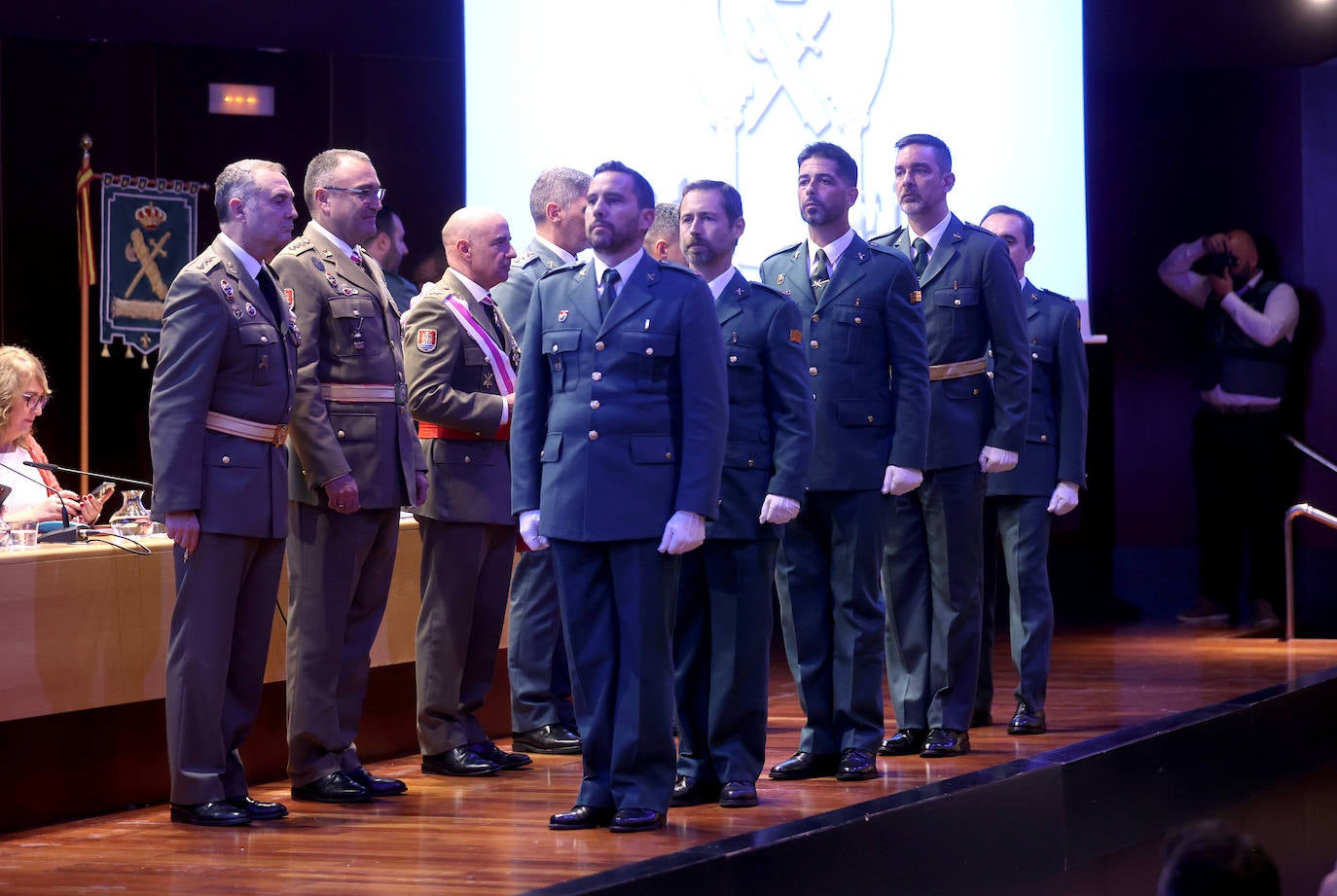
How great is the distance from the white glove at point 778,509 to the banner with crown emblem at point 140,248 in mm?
4214

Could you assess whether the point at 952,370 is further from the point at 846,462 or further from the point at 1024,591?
the point at 1024,591

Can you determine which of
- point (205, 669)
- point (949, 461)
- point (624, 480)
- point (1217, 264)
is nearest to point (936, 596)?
point (949, 461)

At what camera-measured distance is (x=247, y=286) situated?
4.06 metres

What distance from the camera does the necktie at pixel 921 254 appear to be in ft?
16.1

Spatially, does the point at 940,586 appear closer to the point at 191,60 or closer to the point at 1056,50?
the point at 1056,50

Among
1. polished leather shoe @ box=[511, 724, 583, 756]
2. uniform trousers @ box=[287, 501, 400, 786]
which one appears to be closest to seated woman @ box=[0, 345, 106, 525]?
uniform trousers @ box=[287, 501, 400, 786]

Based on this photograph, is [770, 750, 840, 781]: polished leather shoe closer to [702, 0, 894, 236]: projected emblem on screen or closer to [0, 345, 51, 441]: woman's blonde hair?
[0, 345, 51, 441]: woman's blonde hair

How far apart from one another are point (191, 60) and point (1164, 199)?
191 inches

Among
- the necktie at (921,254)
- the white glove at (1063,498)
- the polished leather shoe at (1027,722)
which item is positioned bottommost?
the polished leather shoe at (1027,722)

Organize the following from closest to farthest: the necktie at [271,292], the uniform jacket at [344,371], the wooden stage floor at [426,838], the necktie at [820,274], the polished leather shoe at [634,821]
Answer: the wooden stage floor at [426,838] < the polished leather shoe at [634,821] < the necktie at [271,292] < the uniform jacket at [344,371] < the necktie at [820,274]

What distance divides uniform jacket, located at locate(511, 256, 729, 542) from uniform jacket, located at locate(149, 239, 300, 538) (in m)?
0.62

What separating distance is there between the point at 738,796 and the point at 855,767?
44 centimetres

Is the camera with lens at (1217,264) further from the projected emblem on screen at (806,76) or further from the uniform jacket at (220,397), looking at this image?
the uniform jacket at (220,397)

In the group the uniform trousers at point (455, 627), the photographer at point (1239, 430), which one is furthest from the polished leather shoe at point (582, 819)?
the photographer at point (1239, 430)
